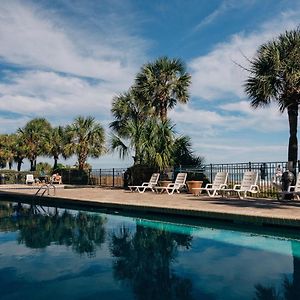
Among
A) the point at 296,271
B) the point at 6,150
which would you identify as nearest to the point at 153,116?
the point at 296,271

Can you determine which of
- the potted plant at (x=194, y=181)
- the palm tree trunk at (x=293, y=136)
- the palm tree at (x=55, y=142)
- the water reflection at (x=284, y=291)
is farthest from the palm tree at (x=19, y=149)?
the water reflection at (x=284, y=291)

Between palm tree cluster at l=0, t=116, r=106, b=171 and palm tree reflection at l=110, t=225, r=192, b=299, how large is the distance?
1836cm

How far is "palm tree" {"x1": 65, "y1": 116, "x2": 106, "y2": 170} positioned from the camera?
28203mm

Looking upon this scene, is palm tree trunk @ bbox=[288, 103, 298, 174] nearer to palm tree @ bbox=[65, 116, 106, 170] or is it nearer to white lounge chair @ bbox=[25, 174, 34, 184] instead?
palm tree @ bbox=[65, 116, 106, 170]

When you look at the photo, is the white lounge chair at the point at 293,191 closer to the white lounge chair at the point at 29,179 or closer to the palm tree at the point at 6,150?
the white lounge chair at the point at 29,179


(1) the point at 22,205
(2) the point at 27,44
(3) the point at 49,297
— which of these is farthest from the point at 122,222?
(2) the point at 27,44

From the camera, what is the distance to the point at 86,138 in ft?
93.0

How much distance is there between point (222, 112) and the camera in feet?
91.7

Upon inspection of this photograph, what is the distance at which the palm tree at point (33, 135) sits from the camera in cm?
3781

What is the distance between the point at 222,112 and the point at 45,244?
69.9 ft

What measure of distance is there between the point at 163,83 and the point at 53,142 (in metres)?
14.6

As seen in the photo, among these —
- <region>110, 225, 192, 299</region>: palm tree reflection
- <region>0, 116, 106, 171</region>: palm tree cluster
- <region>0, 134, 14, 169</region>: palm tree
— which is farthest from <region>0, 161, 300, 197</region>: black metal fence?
<region>0, 134, 14, 169</region>: palm tree

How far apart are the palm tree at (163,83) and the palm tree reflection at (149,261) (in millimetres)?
12426

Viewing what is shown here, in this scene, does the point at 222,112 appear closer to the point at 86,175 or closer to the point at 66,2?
the point at 86,175
